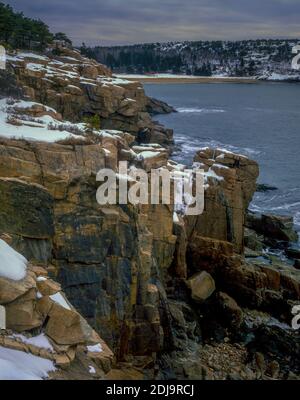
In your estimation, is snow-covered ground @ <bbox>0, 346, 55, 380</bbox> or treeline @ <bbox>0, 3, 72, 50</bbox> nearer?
snow-covered ground @ <bbox>0, 346, 55, 380</bbox>

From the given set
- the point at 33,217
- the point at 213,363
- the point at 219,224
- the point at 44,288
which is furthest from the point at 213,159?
the point at 44,288

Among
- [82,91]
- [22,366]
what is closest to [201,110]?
[82,91]

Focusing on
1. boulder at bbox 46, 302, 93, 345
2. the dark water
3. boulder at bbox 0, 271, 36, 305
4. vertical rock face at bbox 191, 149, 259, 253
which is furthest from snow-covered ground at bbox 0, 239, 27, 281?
the dark water

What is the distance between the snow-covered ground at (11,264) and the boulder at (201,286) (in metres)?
16.1

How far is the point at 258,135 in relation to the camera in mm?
82250

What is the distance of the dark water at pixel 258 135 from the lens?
50.7 metres

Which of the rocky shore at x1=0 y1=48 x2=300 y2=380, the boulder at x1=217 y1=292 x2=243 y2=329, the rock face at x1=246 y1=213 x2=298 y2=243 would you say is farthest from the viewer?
the rock face at x1=246 y1=213 x2=298 y2=243

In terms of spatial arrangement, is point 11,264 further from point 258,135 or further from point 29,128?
point 258,135

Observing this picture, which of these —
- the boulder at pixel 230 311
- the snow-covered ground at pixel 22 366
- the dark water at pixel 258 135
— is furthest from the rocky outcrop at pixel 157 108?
the snow-covered ground at pixel 22 366

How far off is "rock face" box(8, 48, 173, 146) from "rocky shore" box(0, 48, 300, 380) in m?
15.3

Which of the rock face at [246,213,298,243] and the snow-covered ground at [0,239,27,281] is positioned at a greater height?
the snow-covered ground at [0,239,27,281]

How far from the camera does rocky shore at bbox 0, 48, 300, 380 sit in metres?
12.0

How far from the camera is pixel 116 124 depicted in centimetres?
5750

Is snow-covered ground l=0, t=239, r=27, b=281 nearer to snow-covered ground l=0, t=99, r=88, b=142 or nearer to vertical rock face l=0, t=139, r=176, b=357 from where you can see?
vertical rock face l=0, t=139, r=176, b=357
